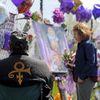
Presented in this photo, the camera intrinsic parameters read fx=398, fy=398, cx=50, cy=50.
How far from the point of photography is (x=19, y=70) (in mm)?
3092

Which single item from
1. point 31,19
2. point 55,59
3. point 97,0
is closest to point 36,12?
point 31,19

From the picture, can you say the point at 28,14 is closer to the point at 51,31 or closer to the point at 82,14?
the point at 51,31

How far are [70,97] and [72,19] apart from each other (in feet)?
4.51

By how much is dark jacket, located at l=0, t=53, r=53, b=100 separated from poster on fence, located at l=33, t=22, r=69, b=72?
2.83 meters

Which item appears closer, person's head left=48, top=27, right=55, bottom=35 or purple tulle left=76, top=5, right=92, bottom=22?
person's head left=48, top=27, right=55, bottom=35

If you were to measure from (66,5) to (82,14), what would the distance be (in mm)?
499

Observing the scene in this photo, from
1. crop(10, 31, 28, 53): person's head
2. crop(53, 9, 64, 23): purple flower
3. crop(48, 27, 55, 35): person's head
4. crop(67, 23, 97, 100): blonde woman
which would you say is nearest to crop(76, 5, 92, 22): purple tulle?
crop(53, 9, 64, 23): purple flower

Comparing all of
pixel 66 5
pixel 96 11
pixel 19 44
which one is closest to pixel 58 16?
pixel 66 5

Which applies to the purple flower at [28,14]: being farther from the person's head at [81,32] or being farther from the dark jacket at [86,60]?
the dark jacket at [86,60]

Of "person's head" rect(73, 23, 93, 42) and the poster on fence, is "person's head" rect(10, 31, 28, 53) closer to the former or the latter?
"person's head" rect(73, 23, 93, 42)

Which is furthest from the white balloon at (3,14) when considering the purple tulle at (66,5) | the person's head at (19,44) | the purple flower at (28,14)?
the person's head at (19,44)

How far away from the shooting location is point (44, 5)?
654cm

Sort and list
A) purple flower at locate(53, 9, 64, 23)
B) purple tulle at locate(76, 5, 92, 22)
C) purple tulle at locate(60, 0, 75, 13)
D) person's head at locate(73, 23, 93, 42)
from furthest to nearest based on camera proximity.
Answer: purple tulle at locate(76, 5, 92, 22) → purple tulle at locate(60, 0, 75, 13) → purple flower at locate(53, 9, 64, 23) → person's head at locate(73, 23, 93, 42)

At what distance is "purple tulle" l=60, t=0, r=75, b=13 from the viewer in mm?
6727
